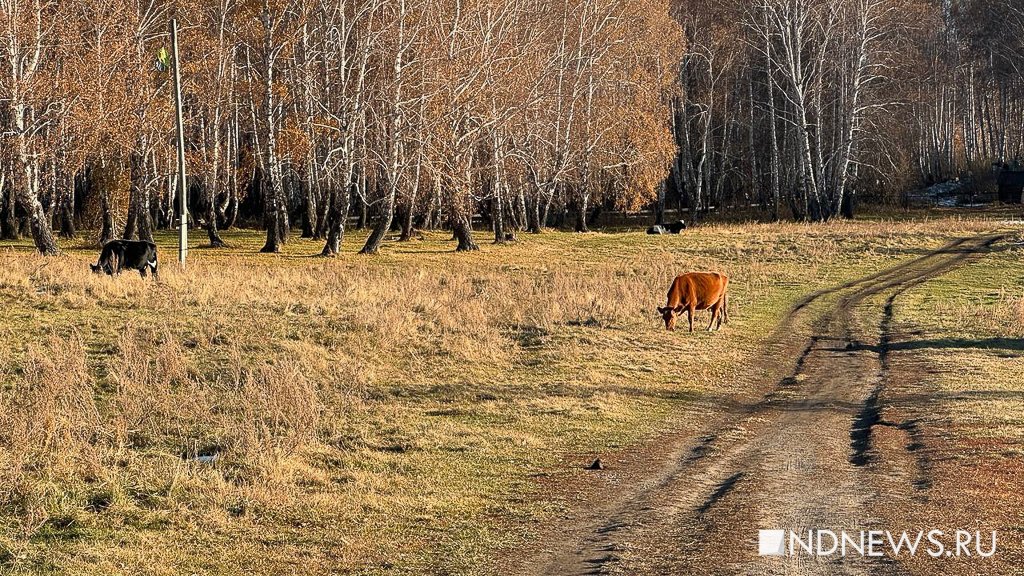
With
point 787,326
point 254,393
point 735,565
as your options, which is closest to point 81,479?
point 254,393

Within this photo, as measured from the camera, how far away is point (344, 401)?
44.4 feet

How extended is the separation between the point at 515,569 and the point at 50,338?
1143 centimetres

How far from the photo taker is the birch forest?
35.6 m

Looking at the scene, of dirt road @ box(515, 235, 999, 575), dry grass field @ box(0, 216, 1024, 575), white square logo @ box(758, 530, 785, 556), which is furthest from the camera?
dry grass field @ box(0, 216, 1024, 575)

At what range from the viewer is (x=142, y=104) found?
37000mm

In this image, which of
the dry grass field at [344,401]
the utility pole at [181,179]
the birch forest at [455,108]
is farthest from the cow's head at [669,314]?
the birch forest at [455,108]

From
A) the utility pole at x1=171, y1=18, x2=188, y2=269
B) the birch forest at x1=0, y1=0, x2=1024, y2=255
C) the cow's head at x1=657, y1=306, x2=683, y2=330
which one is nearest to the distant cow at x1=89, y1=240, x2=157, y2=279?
the utility pole at x1=171, y1=18, x2=188, y2=269

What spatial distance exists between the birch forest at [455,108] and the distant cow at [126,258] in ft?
24.1

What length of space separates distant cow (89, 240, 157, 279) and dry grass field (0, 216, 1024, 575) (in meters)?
0.99

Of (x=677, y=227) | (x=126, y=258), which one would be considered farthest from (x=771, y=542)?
(x=677, y=227)

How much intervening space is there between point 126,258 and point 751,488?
1987 centimetres

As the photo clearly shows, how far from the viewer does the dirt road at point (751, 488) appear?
309 inches

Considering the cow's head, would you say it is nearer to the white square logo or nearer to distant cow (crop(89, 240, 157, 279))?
distant cow (crop(89, 240, 157, 279))

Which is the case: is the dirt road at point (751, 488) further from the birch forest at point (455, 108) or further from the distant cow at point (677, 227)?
the distant cow at point (677, 227)
